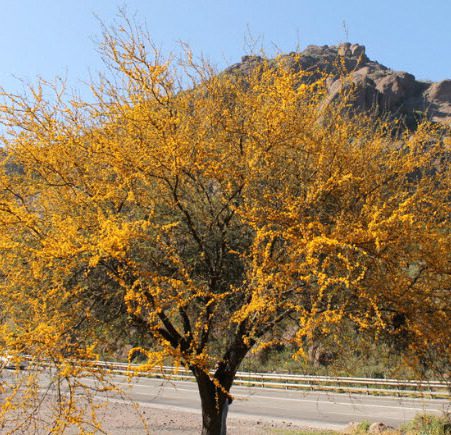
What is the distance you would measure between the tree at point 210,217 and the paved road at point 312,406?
6.12 metres

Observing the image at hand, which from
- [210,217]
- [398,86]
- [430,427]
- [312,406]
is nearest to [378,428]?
[430,427]

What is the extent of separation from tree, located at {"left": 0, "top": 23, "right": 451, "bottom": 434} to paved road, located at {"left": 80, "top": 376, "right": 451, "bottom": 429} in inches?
241

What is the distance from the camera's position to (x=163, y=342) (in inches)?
184

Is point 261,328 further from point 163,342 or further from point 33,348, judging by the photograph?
point 33,348

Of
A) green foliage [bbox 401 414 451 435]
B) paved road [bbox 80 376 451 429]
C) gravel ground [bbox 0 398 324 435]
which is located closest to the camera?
green foliage [bbox 401 414 451 435]

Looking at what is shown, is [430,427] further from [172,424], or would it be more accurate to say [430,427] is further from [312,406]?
[172,424]

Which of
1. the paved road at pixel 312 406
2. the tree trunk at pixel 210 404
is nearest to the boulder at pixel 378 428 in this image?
the paved road at pixel 312 406

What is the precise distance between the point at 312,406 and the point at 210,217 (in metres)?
12.1

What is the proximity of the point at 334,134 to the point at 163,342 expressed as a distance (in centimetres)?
347

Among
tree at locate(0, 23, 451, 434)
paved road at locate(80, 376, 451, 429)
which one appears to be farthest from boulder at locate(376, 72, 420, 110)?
tree at locate(0, 23, 451, 434)

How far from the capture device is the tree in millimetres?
4922

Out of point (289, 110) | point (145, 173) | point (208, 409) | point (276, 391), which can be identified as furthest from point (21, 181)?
point (276, 391)

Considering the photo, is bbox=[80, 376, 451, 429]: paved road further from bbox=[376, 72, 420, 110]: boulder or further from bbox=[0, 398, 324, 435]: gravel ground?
bbox=[376, 72, 420, 110]: boulder

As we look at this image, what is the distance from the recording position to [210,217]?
6129 mm
